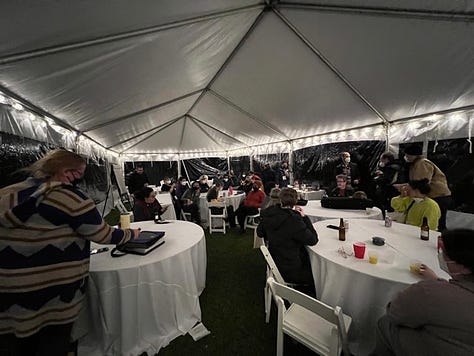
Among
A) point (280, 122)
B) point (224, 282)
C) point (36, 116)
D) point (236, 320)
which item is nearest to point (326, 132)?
point (280, 122)

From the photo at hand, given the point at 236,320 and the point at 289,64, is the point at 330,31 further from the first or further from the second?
the point at 236,320

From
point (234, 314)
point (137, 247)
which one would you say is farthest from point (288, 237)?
point (137, 247)

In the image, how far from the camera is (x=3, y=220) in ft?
3.00

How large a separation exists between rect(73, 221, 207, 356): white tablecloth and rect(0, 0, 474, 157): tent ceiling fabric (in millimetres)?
1833

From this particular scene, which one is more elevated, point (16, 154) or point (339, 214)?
point (16, 154)

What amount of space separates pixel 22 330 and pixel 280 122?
18.6 feet

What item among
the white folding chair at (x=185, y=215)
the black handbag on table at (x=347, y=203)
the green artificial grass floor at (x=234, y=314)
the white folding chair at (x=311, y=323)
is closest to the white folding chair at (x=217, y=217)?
the white folding chair at (x=185, y=215)

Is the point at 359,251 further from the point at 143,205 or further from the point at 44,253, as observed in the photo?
the point at 143,205

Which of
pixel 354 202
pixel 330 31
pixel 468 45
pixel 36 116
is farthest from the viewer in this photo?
pixel 354 202

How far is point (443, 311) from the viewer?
76cm

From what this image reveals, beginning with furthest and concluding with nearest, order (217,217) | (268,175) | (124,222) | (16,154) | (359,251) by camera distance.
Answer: (268,175) < (217,217) < (16,154) < (124,222) < (359,251)

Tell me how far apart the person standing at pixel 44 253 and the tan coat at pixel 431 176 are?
3573mm

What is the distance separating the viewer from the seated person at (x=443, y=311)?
0.73 metres

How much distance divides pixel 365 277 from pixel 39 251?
1.82 meters
